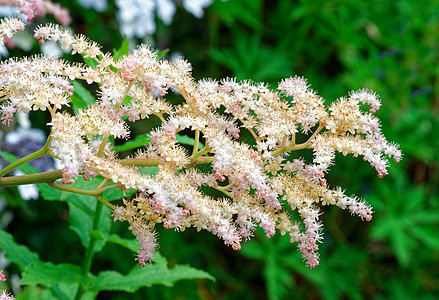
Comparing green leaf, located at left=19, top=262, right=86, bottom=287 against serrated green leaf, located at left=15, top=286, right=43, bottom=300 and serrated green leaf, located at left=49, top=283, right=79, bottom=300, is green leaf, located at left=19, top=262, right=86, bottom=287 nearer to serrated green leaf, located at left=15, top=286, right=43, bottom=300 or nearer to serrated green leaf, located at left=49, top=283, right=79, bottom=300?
serrated green leaf, located at left=49, top=283, right=79, bottom=300

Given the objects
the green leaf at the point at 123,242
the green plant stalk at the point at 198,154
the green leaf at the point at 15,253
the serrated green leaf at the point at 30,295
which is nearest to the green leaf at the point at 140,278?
the green leaf at the point at 123,242

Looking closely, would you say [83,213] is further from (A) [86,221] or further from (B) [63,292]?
(B) [63,292]

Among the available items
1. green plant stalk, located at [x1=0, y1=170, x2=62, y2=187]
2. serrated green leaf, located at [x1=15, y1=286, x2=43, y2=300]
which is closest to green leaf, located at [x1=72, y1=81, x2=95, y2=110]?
green plant stalk, located at [x1=0, y1=170, x2=62, y2=187]

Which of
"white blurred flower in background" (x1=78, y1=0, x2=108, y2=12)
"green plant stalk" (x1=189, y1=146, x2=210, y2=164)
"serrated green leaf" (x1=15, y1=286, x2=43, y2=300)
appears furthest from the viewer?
"white blurred flower in background" (x1=78, y1=0, x2=108, y2=12)

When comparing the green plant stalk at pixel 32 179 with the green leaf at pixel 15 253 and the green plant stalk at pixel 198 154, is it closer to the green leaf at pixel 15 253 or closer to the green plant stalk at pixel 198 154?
the green plant stalk at pixel 198 154

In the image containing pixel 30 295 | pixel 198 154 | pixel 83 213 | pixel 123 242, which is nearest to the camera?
pixel 198 154

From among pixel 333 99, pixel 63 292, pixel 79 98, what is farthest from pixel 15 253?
pixel 333 99

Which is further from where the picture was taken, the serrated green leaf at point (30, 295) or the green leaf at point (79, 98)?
the serrated green leaf at point (30, 295)
